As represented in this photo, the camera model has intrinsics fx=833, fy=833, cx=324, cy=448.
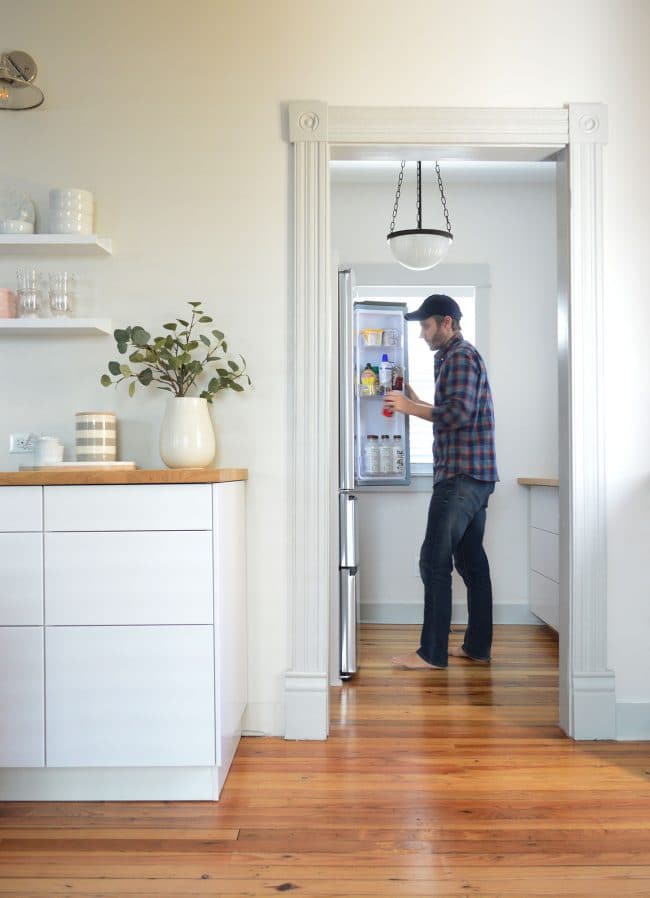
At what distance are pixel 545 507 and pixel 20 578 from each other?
9.96 feet

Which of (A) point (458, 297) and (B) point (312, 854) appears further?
(A) point (458, 297)

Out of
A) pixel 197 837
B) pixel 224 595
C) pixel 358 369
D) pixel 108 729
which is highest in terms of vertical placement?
pixel 358 369

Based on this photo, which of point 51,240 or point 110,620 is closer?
point 110,620

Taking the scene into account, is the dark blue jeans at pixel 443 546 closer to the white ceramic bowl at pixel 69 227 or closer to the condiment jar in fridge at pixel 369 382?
the condiment jar in fridge at pixel 369 382

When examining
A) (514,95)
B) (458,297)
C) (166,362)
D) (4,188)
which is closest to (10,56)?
(4,188)

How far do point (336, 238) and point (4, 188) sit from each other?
98.9 inches

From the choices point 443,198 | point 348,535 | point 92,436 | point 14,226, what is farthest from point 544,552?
point 14,226

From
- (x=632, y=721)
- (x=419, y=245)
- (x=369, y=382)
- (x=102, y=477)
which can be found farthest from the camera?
(x=369, y=382)

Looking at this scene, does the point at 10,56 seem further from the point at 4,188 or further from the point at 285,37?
the point at 285,37

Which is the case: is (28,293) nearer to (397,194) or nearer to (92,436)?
(92,436)

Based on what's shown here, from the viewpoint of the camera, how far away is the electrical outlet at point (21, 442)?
2756mm

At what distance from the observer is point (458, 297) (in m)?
5.02

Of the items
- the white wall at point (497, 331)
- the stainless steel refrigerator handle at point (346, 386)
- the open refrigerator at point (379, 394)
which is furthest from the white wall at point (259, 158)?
the white wall at point (497, 331)

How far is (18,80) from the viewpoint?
268cm
